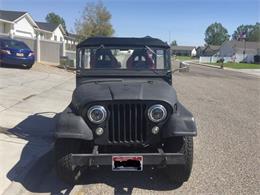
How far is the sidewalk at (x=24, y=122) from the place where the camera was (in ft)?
20.2

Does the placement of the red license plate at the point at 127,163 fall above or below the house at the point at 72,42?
below

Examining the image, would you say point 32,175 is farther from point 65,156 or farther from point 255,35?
point 255,35

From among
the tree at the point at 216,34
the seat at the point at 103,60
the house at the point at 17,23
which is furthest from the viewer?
the tree at the point at 216,34

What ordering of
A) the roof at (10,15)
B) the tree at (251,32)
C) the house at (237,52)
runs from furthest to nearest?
the tree at (251,32) < the house at (237,52) < the roof at (10,15)

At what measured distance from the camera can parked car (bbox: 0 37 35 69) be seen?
2147 cm

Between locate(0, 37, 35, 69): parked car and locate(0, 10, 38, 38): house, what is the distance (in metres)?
19.4

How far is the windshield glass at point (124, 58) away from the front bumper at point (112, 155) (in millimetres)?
2040

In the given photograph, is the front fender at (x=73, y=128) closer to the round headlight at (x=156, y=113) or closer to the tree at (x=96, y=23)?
the round headlight at (x=156, y=113)

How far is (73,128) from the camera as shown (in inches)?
200

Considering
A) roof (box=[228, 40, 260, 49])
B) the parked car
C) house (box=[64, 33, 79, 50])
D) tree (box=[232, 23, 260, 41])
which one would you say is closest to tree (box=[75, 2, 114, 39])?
house (box=[64, 33, 79, 50])

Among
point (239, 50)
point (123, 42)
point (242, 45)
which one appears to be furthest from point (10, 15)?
point (242, 45)

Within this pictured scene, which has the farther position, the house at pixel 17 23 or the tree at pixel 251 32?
the tree at pixel 251 32

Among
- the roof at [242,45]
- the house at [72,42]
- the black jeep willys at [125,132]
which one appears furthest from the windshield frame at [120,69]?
the roof at [242,45]

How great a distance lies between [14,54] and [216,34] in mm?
161852
